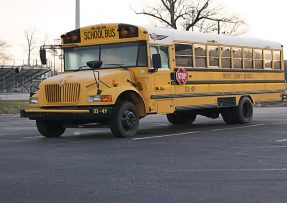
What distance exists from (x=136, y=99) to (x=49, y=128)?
2415 mm

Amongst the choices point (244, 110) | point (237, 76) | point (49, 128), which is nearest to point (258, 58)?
point (237, 76)

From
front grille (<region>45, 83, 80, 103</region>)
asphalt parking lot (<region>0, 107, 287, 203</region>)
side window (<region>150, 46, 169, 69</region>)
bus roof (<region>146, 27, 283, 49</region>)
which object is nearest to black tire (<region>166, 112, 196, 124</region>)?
bus roof (<region>146, 27, 283, 49</region>)

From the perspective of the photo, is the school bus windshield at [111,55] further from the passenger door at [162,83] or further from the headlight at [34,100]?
the headlight at [34,100]

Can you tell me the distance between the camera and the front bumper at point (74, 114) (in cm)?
1225

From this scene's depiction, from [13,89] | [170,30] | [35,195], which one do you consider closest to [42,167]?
[35,195]

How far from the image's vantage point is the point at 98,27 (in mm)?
13906

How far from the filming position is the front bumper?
12.2 metres

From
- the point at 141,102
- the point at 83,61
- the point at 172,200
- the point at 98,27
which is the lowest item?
the point at 172,200

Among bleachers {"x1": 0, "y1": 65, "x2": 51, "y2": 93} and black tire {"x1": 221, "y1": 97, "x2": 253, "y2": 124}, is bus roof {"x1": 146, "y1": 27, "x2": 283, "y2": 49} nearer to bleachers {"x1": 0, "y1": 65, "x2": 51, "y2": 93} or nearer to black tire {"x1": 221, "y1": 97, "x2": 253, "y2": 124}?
black tire {"x1": 221, "y1": 97, "x2": 253, "y2": 124}

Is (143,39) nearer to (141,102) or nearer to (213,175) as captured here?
(141,102)

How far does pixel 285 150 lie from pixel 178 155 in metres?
2.16

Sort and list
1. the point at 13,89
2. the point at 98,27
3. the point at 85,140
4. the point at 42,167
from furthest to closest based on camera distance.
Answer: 1. the point at 13,89
2. the point at 98,27
3. the point at 85,140
4. the point at 42,167

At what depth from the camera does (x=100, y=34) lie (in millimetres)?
13852

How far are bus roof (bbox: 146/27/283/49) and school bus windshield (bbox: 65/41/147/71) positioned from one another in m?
0.52
